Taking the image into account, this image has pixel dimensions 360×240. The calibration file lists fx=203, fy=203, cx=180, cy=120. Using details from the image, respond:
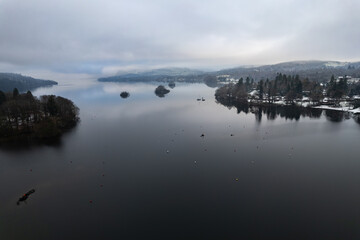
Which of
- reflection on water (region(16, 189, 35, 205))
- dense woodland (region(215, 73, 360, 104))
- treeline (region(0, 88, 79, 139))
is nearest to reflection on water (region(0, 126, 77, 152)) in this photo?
treeline (region(0, 88, 79, 139))

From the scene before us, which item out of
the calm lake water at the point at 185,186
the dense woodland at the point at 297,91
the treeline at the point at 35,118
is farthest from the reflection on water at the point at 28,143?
the dense woodland at the point at 297,91

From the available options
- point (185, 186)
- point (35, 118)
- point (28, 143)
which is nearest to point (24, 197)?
point (185, 186)

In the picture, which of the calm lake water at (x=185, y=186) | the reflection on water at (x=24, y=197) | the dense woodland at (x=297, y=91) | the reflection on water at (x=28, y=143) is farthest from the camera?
the dense woodland at (x=297, y=91)

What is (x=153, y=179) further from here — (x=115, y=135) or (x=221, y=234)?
(x=115, y=135)

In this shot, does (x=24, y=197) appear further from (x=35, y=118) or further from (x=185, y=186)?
(x=35, y=118)

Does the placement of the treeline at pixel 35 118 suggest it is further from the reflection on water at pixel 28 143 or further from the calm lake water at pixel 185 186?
the calm lake water at pixel 185 186
